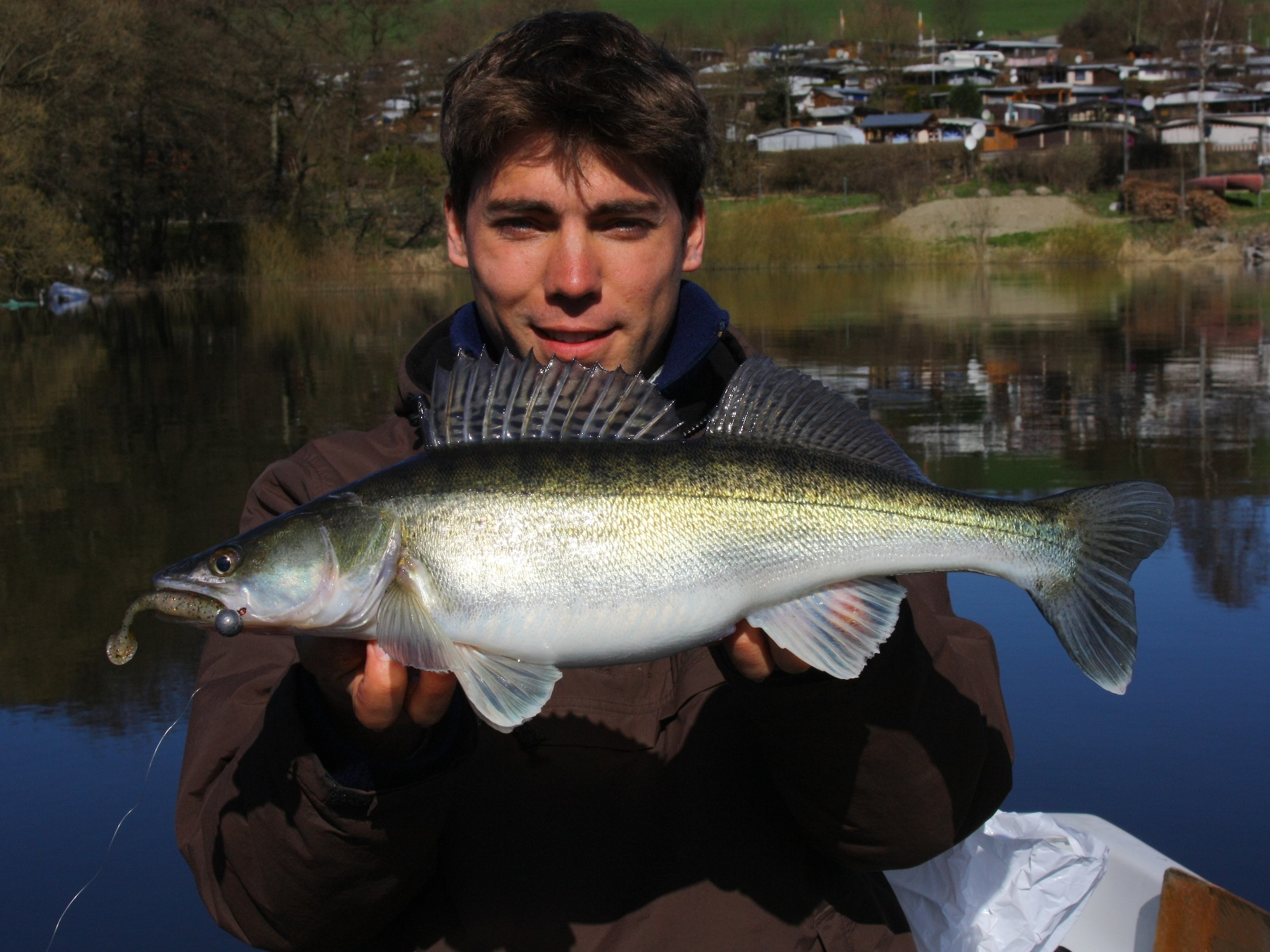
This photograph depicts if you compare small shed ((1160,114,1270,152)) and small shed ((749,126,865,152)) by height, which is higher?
small shed ((749,126,865,152))

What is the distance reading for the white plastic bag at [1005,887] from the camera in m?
3.48

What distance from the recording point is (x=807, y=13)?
119000 millimetres

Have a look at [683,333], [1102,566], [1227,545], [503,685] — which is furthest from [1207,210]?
[503,685]

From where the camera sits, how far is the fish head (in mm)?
2213

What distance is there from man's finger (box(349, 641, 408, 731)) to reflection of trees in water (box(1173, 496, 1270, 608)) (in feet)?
18.9

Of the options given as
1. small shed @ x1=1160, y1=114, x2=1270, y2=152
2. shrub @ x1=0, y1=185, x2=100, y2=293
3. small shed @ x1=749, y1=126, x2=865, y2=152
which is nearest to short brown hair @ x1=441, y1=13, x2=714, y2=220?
shrub @ x1=0, y1=185, x2=100, y2=293

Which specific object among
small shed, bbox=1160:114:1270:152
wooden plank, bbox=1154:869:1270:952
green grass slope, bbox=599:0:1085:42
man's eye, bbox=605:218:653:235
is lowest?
wooden plank, bbox=1154:869:1270:952

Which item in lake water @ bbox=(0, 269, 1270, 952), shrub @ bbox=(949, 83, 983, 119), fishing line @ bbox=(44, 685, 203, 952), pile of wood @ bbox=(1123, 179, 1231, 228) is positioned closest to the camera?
fishing line @ bbox=(44, 685, 203, 952)

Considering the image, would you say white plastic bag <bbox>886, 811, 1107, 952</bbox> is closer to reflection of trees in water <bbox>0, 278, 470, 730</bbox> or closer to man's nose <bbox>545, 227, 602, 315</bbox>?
man's nose <bbox>545, 227, 602, 315</bbox>

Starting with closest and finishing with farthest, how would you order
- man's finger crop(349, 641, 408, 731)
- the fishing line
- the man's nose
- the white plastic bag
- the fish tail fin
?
man's finger crop(349, 641, 408, 731) → the fish tail fin → the man's nose → the white plastic bag → the fishing line

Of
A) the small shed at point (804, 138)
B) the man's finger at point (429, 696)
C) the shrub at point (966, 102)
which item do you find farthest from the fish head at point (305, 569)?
the shrub at point (966, 102)

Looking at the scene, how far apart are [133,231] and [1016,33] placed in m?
104

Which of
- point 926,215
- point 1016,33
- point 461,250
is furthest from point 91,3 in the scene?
point 1016,33

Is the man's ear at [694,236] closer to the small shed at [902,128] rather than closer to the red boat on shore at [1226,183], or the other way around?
the red boat on shore at [1226,183]
